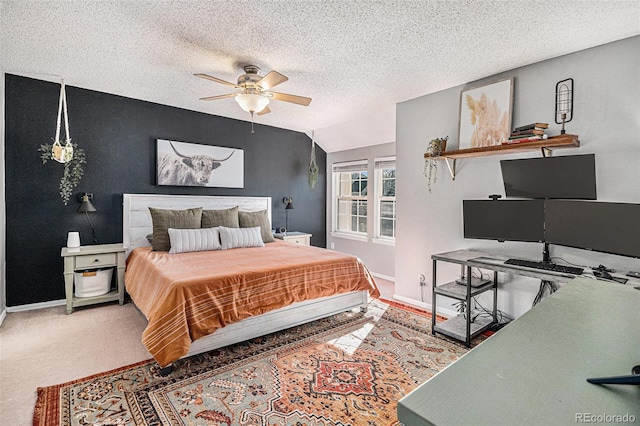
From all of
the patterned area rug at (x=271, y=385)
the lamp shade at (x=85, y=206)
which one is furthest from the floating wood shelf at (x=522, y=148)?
the lamp shade at (x=85, y=206)

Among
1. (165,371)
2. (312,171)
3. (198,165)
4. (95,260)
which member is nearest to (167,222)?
(95,260)

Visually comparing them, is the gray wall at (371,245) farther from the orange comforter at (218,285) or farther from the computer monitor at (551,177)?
the computer monitor at (551,177)

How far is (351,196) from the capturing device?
5938 millimetres

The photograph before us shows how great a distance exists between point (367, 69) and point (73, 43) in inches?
98.7

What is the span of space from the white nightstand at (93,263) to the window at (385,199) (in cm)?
365

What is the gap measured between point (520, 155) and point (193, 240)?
3516mm

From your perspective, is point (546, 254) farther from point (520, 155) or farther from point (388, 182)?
point (388, 182)

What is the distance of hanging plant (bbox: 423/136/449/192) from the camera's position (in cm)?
341

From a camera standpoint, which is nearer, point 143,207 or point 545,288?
point 545,288

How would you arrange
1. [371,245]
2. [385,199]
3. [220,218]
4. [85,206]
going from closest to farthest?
[85,206], [220,218], [385,199], [371,245]

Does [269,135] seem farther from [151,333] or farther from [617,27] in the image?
[617,27]

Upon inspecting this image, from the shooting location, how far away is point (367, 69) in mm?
3076

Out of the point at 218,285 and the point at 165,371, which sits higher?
the point at 218,285

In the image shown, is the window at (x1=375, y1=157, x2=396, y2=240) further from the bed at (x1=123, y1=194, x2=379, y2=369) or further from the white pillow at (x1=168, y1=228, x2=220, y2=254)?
the white pillow at (x1=168, y1=228, x2=220, y2=254)
